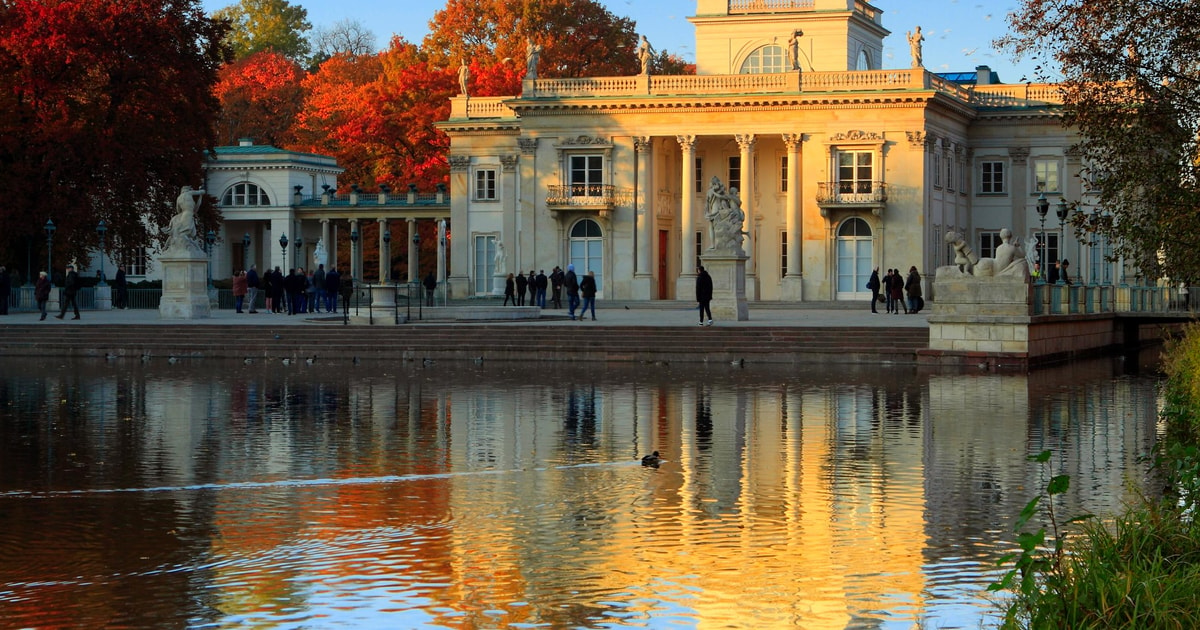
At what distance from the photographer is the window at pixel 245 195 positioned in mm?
72938

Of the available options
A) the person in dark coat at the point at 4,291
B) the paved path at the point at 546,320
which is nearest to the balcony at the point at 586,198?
the paved path at the point at 546,320

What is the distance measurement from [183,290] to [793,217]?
2450cm

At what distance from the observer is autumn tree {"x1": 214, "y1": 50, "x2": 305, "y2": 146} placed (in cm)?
8256

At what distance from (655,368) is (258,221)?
1906 inches

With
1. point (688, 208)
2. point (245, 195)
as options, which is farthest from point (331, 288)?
point (245, 195)

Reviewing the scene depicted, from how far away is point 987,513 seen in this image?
1158 cm

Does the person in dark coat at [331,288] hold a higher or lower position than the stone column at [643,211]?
lower

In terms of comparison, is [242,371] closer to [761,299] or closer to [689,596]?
[689,596]

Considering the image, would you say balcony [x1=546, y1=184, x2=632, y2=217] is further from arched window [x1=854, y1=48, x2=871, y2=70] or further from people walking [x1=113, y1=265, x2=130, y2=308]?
people walking [x1=113, y1=265, x2=130, y2=308]

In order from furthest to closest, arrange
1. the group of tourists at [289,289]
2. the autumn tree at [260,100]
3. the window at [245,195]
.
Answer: the autumn tree at [260,100]
the window at [245,195]
the group of tourists at [289,289]

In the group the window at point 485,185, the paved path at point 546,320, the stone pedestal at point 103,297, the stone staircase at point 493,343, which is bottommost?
the stone staircase at point 493,343

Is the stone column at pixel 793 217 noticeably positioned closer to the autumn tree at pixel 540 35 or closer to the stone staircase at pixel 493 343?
the autumn tree at pixel 540 35

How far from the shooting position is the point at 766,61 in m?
64.5

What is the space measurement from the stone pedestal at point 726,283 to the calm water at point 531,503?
17.2 metres
